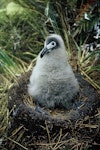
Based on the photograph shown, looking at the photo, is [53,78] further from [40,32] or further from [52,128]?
[40,32]

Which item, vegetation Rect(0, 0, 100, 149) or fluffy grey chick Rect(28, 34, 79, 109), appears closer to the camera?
fluffy grey chick Rect(28, 34, 79, 109)

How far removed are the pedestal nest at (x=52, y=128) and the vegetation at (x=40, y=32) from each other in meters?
0.25

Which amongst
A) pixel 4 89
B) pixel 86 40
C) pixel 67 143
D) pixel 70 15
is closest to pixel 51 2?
pixel 70 15

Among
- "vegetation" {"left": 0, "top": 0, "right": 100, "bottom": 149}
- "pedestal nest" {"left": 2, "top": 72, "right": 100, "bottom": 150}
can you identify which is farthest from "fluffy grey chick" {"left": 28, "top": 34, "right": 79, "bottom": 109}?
"vegetation" {"left": 0, "top": 0, "right": 100, "bottom": 149}

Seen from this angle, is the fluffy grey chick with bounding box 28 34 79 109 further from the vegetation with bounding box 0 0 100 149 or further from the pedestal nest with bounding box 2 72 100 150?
the vegetation with bounding box 0 0 100 149

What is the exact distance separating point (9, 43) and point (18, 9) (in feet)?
0.99

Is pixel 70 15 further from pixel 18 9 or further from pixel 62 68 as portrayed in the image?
pixel 62 68

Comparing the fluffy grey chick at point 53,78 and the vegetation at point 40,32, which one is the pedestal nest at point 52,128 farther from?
the vegetation at point 40,32

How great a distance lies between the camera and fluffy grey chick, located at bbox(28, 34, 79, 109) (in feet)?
8.68

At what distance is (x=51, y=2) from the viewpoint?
3467 mm

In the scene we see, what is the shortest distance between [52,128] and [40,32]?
1145 millimetres

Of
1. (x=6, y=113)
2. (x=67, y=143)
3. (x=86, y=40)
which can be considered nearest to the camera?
(x=67, y=143)

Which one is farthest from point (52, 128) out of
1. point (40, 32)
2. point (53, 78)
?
point (40, 32)

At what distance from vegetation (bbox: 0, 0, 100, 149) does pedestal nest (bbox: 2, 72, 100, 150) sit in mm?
249
